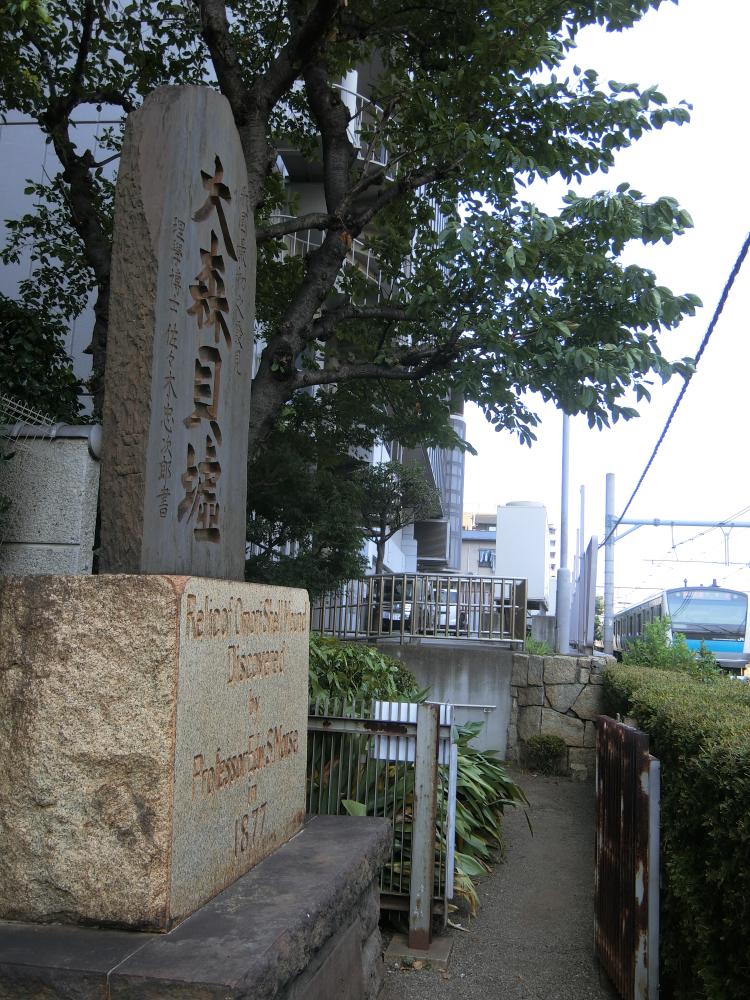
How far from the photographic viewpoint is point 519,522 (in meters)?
42.1

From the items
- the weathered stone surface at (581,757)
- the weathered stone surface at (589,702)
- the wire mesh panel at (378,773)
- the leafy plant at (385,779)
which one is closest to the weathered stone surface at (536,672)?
the weathered stone surface at (589,702)

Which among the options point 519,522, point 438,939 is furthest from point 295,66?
point 519,522

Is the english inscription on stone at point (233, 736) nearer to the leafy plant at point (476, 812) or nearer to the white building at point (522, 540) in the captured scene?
the leafy plant at point (476, 812)

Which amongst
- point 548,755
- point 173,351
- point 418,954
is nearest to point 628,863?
point 418,954

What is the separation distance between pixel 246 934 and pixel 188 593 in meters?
1.08

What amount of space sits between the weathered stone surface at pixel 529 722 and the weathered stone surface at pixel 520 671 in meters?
0.35

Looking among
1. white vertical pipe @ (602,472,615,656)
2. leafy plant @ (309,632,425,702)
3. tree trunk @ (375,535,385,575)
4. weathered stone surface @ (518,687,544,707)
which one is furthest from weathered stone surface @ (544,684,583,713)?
white vertical pipe @ (602,472,615,656)

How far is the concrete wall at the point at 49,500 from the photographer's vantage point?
6.53 meters

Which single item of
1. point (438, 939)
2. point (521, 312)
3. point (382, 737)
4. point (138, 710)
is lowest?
point (438, 939)

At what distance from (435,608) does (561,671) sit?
210cm

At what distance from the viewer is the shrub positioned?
1109cm

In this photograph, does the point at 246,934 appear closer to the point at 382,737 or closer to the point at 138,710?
the point at 138,710

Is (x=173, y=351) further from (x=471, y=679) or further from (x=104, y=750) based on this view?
(x=471, y=679)

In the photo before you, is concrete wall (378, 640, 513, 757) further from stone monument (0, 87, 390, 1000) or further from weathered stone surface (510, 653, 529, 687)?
stone monument (0, 87, 390, 1000)
